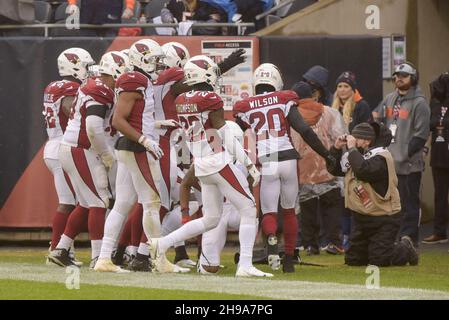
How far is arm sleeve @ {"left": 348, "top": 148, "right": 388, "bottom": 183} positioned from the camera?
531 inches

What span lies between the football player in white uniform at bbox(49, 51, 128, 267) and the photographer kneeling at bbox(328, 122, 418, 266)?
218 cm

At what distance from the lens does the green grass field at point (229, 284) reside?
1060 cm

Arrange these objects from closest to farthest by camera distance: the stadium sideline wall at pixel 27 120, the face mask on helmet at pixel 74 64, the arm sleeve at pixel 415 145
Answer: the face mask on helmet at pixel 74 64 → the arm sleeve at pixel 415 145 → the stadium sideline wall at pixel 27 120

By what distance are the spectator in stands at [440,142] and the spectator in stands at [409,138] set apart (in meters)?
0.59

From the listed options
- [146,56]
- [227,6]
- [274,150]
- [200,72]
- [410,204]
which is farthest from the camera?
[227,6]

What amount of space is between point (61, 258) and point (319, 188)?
128 inches

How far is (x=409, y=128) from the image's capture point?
1530cm

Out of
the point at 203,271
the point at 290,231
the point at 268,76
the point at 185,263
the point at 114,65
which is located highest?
the point at 114,65

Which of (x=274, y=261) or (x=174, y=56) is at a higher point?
(x=174, y=56)

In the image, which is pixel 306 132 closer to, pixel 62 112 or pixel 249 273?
pixel 249 273

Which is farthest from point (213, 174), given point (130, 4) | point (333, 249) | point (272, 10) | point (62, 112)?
point (130, 4)

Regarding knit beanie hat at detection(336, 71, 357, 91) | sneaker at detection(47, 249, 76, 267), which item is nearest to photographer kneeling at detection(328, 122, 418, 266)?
knit beanie hat at detection(336, 71, 357, 91)

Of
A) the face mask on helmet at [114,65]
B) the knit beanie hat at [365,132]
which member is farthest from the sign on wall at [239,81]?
the face mask on helmet at [114,65]

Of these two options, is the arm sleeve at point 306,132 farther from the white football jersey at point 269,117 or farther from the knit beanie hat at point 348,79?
the knit beanie hat at point 348,79
